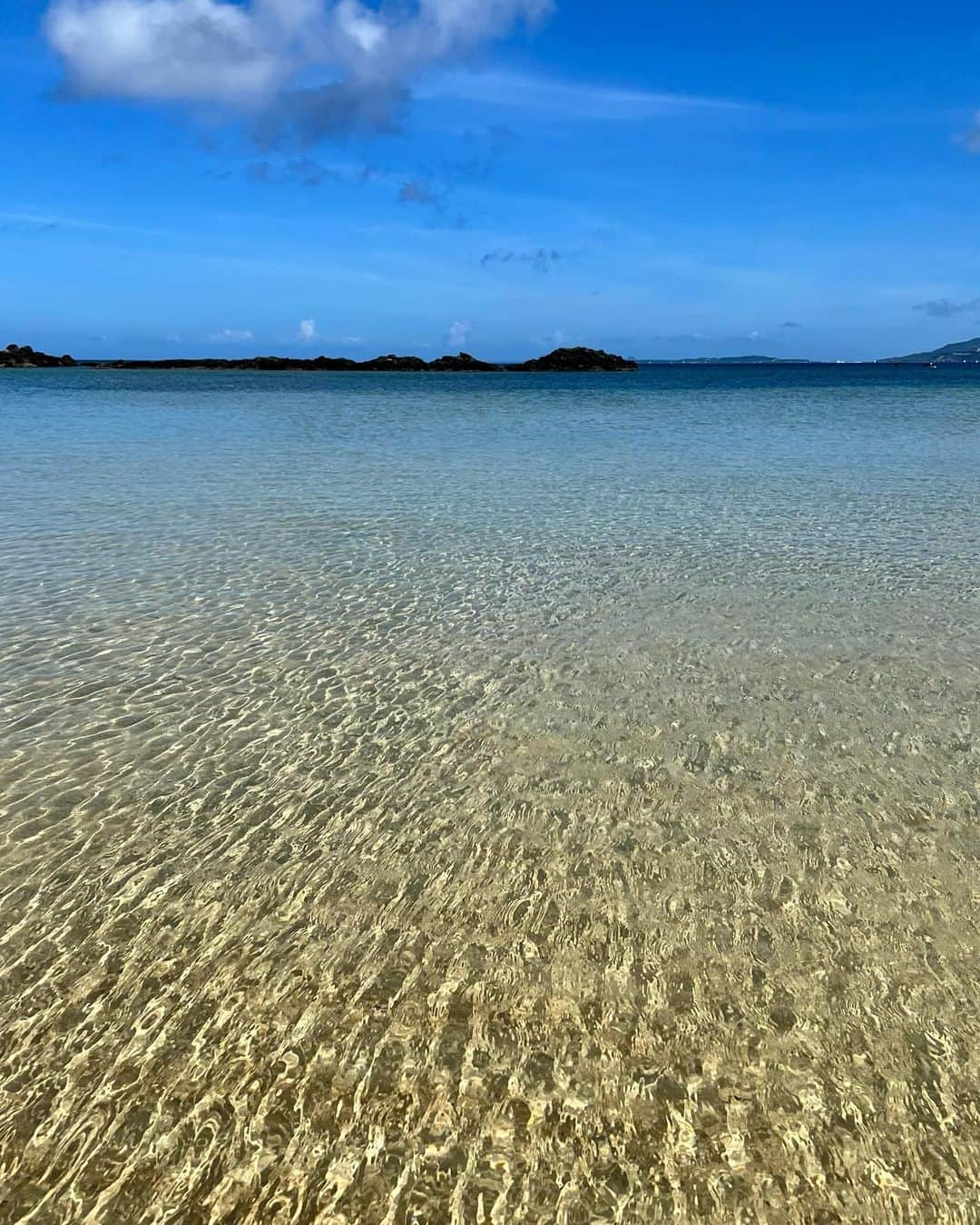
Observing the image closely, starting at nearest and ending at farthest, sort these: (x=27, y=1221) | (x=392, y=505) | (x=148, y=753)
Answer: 1. (x=27, y=1221)
2. (x=148, y=753)
3. (x=392, y=505)

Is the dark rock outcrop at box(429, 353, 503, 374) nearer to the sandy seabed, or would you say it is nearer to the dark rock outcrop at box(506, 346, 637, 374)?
the dark rock outcrop at box(506, 346, 637, 374)

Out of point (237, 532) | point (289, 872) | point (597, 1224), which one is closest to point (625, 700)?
point (289, 872)

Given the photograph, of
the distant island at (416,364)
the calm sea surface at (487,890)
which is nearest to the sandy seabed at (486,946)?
the calm sea surface at (487,890)

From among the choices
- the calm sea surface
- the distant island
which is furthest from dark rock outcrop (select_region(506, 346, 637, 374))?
the calm sea surface

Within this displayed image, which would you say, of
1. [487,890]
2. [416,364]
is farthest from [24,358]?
[487,890]

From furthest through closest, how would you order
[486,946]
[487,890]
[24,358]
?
1. [24,358]
2. [487,890]
3. [486,946]

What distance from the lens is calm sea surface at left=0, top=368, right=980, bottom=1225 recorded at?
270cm

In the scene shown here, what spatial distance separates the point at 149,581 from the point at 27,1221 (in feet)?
23.9

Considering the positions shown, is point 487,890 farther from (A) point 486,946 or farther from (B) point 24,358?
(B) point 24,358

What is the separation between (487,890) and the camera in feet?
13.4

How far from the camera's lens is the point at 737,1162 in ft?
8.82

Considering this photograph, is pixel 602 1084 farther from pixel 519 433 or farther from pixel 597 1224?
pixel 519 433

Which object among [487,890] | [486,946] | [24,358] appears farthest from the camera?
[24,358]

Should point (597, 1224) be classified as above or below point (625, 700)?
above
